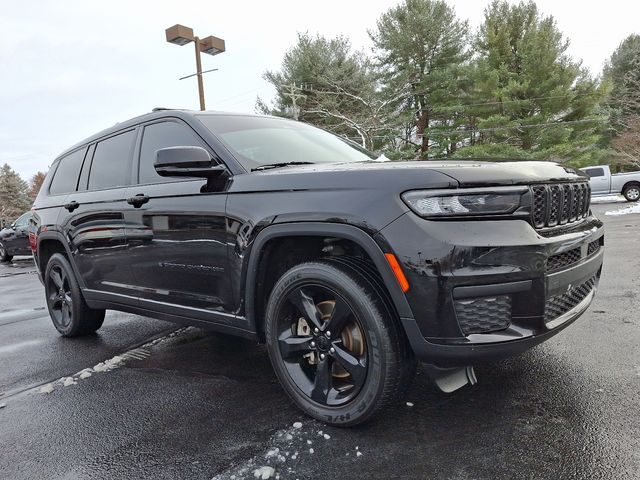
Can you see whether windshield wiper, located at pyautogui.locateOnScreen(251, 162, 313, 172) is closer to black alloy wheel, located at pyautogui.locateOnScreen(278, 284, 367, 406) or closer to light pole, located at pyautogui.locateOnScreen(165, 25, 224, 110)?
black alloy wheel, located at pyautogui.locateOnScreen(278, 284, 367, 406)

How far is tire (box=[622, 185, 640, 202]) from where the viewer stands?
21.1 metres

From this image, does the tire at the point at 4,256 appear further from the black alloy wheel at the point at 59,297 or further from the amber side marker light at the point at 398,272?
the amber side marker light at the point at 398,272

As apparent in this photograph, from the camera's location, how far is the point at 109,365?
363 centimetres

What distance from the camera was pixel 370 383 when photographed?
2.16m

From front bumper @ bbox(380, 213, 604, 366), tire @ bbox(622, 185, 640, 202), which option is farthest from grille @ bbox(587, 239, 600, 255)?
tire @ bbox(622, 185, 640, 202)

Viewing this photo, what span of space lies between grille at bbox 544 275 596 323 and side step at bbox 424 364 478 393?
1.42 ft

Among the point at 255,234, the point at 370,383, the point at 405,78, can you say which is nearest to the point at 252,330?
the point at 255,234

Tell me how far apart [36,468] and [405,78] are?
27830mm

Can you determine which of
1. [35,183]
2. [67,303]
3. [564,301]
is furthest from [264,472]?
[35,183]

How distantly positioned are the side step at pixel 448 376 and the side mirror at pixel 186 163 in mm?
1625

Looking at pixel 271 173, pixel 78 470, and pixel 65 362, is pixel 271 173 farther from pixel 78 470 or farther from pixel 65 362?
pixel 65 362

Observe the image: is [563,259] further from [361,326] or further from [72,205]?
[72,205]

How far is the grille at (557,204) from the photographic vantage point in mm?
2080

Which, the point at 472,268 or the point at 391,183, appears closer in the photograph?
the point at 472,268
